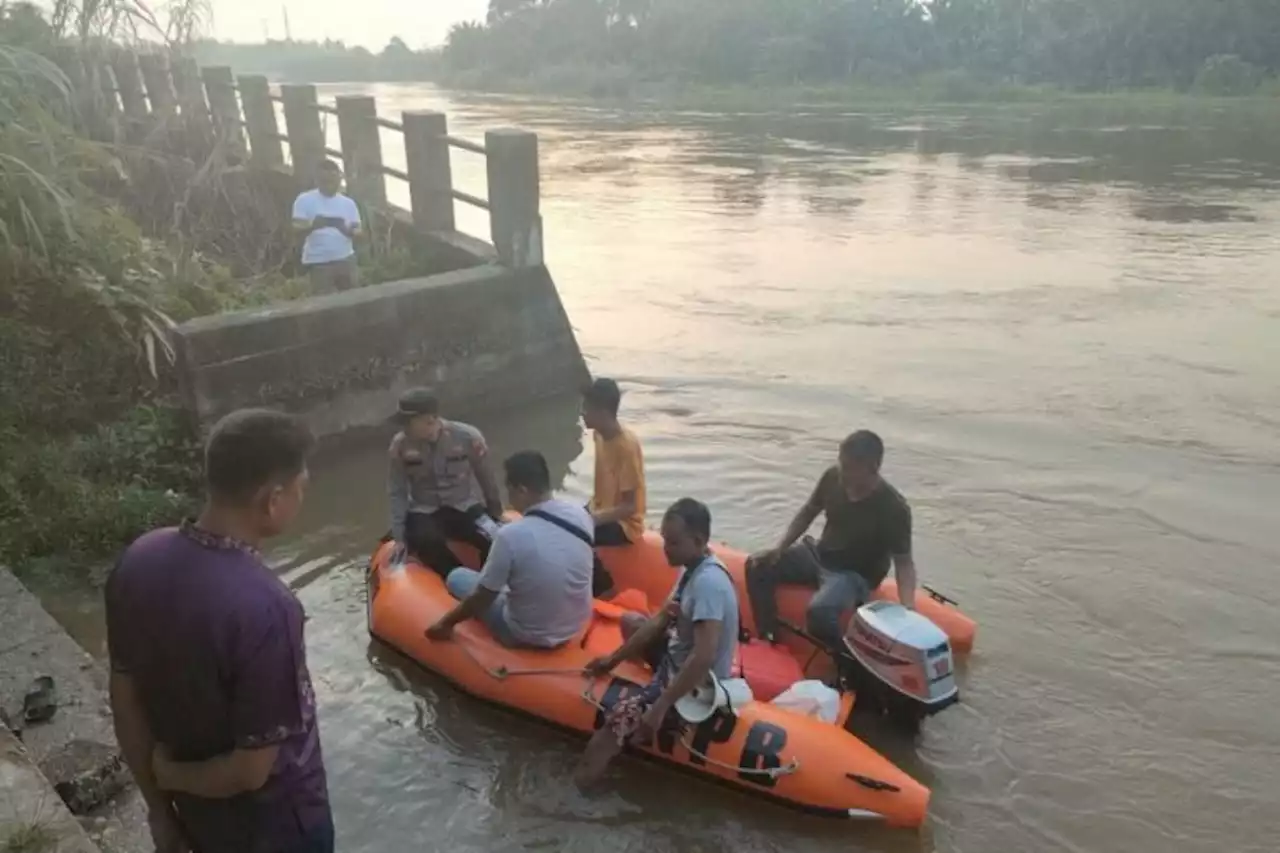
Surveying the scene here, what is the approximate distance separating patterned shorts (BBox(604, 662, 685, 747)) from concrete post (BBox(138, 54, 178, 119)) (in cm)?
893

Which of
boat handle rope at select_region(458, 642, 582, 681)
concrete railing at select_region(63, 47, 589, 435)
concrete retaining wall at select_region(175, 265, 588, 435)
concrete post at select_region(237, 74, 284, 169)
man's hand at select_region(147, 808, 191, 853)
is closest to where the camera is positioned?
man's hand at select_region(147, 808, 191, 853)

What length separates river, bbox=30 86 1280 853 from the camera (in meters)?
4.90

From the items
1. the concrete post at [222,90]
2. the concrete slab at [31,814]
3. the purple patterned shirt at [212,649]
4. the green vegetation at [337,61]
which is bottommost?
the green vegetation at [337,61]

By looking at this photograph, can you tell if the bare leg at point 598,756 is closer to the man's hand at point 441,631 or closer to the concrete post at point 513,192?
the man's hand at point 441,631

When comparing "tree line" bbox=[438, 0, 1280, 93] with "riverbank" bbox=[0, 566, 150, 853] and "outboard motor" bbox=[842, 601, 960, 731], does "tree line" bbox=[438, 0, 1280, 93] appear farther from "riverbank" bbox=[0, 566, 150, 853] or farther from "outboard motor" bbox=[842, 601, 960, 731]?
"riverbank" bbox=[0, 566, 150, 853]

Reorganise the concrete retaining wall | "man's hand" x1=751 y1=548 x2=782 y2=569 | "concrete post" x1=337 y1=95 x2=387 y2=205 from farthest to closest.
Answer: "concrete post" x1=337 y1=95 x2=387 y2=205 → the concrete retaining wall → "man's hand" x1=751 y1=548 x2=782 y2=569

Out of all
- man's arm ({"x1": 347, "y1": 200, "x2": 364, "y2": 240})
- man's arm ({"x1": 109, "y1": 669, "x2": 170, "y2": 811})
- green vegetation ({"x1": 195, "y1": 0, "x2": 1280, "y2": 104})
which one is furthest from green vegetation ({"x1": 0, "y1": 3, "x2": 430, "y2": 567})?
green vegetation ({"x1": 195, "y1": 0, "x2": 1280, "y2": 104})

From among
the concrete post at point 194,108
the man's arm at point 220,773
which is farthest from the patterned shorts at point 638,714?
the concrete post at point 194,108

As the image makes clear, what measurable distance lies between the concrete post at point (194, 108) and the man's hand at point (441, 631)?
308 inches

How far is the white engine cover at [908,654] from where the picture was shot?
4816mm

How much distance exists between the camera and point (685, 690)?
15.1 ft

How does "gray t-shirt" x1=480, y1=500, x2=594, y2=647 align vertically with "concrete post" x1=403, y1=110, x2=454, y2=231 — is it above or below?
below

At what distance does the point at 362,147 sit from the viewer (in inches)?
439

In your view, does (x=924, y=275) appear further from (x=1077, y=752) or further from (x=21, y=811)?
(x=21, y=811)
